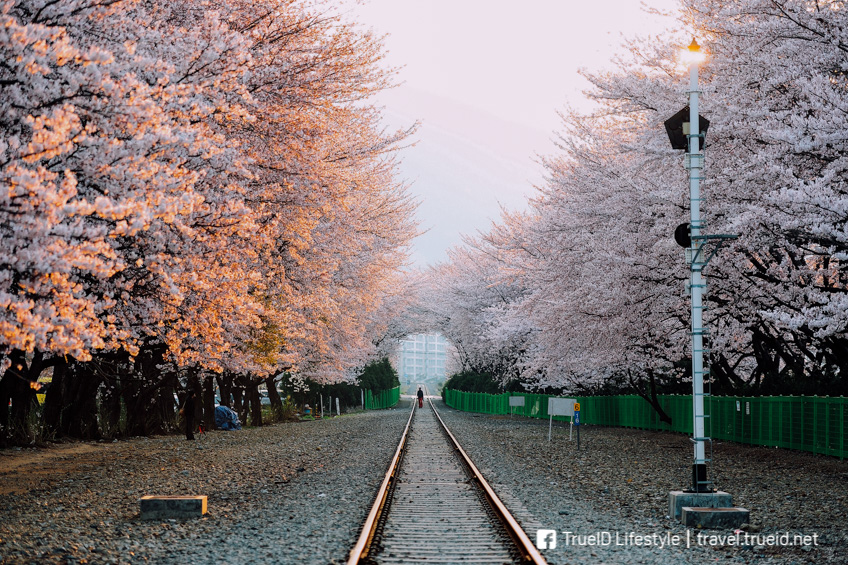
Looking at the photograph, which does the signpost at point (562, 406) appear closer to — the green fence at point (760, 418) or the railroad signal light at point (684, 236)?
the green fence at point (760, 418)

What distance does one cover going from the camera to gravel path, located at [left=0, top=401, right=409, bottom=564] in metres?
9.78

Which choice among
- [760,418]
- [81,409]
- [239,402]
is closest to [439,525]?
[760,418]

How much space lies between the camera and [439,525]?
11414 mm

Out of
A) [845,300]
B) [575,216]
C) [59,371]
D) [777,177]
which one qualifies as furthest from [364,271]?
[845,300]

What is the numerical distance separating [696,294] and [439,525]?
518cm

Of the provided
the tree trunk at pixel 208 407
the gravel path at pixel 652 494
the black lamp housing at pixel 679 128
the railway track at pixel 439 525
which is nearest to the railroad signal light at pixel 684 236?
the black lamp housing at pixel 679 128

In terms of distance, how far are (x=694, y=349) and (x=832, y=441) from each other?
11.9 meters

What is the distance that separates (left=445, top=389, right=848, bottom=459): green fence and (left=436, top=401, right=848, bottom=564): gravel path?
54cm

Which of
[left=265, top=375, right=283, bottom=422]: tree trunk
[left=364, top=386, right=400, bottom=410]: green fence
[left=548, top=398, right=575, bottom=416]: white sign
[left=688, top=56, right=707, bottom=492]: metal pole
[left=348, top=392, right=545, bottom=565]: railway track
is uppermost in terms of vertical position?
[left=688, top=56, right=707, bottom=492]: metal pole

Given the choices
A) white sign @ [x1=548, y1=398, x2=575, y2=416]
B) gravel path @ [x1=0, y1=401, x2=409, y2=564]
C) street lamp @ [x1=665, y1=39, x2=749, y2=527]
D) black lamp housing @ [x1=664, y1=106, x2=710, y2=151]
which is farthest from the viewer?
white sign @ [x1=548, y1=398, x2=575, y2=416]

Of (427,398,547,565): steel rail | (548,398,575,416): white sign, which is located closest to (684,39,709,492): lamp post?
(427,398,547,565): steel rail

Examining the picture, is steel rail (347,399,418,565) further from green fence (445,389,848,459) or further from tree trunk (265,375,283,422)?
tree trunk (265,375,283,422)

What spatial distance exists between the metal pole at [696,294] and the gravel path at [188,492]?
5015 mm

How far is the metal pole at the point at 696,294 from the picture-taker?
1251 centimetres
